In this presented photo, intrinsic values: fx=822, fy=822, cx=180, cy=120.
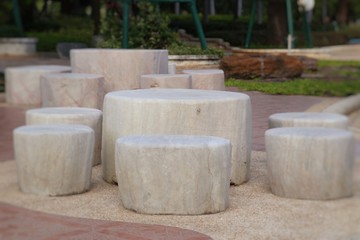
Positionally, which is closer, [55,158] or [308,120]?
[308,120]

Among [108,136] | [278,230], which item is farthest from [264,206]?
[108,136]

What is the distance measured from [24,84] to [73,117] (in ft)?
3.23

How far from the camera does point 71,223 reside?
2.01 m

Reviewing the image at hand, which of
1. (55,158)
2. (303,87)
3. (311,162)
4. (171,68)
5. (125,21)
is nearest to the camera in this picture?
(303,87)

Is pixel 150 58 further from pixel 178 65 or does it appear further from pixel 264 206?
pixel 264 206

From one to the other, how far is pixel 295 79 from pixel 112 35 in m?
2.53

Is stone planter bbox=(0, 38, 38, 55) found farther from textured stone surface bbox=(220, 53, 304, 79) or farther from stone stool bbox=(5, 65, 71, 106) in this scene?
textured stone surface bbox=(220, 53, 304, 79)

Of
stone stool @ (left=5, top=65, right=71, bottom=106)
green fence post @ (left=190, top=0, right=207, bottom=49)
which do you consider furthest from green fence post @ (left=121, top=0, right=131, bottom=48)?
stone stool @ (left=5, top=65, right=71, bottom=106)

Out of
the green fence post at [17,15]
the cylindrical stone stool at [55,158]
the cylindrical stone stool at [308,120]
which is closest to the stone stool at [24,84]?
the green fence post at [17,15]

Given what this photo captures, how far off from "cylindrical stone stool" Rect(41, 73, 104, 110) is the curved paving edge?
0.25 metres

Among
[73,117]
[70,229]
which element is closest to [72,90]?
[73,117]

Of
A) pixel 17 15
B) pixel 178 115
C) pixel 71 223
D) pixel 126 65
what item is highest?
pixel 17 15

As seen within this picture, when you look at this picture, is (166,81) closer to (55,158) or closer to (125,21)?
(125,21)

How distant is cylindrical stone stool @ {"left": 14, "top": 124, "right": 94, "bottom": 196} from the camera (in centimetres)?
211
